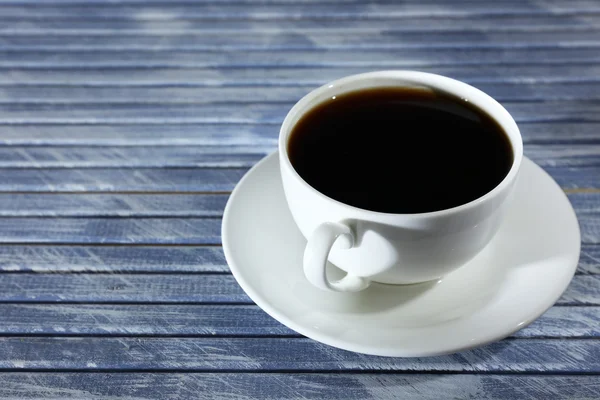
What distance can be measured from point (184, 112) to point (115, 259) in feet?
0.87

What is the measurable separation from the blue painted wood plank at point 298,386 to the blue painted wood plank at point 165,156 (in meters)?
0.29

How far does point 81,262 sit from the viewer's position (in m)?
0.65

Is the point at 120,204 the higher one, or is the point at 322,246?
the point at 322,246

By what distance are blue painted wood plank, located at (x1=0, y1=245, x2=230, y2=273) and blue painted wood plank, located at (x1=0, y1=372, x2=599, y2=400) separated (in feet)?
0.40

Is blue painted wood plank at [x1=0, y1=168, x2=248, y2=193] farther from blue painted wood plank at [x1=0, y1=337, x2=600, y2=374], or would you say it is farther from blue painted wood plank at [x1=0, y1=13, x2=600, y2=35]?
blue painted wood plank at [x1=0, y1=13, x2=600, y2=35]

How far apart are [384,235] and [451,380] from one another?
0.13 meters

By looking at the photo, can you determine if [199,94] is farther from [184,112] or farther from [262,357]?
[262,357]

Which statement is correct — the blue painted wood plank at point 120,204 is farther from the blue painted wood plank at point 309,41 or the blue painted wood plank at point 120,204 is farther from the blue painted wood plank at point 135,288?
the blue painted wood plank at point 309,41

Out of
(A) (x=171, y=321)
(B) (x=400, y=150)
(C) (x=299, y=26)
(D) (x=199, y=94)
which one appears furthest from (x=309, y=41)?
(A) (x=171, y=321)

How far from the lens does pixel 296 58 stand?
0.94m

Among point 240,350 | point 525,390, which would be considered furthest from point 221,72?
point 525,390

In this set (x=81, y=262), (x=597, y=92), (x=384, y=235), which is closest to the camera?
(x=384, y=235)

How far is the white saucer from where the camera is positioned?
0.51 metres

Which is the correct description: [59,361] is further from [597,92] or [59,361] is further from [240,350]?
[597,92]
